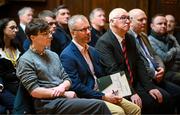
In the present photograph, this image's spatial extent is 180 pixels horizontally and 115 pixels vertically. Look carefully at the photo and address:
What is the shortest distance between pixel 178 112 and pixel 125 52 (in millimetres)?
1179

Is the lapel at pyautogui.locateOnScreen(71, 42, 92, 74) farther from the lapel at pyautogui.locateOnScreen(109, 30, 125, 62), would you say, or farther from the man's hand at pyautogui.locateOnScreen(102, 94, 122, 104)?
the lapel at pyautogui.locateOnScreen(109, 30, 125, 62)

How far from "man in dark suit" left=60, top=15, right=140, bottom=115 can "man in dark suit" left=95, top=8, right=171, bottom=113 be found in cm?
18

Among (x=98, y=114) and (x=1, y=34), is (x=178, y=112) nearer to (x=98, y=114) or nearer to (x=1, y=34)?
(x=98, y=114)

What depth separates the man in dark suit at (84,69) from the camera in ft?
10.8

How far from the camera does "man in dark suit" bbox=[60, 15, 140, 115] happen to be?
3.30 metres

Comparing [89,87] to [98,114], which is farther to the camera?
[89,87]

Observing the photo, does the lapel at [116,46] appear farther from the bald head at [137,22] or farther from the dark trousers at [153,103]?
the bald head at [137,22]

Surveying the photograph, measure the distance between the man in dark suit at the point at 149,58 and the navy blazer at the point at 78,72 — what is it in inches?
36.3

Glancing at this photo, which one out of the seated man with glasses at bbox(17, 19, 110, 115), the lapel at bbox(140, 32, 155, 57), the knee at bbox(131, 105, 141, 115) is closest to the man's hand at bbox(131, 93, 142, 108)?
the knee at bbox(131, 105, 141, 115)

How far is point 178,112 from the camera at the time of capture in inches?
179

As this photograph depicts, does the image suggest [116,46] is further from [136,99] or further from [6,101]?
[6,101]

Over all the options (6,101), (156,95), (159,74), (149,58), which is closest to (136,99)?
(156,95)

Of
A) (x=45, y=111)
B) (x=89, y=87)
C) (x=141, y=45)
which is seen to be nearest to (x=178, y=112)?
(x=141, y=45)

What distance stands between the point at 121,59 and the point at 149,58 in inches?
26.6
